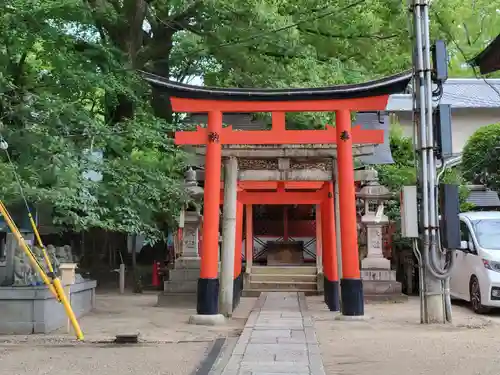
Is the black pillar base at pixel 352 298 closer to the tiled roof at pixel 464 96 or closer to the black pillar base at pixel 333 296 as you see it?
the black pillar base at pixel 333 296

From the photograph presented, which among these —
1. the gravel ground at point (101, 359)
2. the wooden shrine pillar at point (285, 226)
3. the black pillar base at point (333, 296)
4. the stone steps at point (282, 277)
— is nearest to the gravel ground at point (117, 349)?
the gravel ground at point (101, 359)

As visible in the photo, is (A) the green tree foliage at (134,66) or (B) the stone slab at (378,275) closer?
(A) the green tree foliage at (134,66)

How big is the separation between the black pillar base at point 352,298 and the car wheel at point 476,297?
9.53 feet

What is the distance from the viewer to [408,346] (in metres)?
7.25

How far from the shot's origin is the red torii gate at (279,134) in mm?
10172

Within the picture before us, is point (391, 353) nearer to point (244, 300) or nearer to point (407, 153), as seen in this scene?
point (244, 300)

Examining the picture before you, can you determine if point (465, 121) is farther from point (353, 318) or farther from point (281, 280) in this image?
point (353, 318)

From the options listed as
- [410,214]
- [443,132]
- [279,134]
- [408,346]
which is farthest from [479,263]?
[408,346]

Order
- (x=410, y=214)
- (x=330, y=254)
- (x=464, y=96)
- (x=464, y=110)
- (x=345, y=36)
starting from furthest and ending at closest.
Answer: (x=464, y=96) < (x=464, y=110) < (x=345, y=36) < (x=330, y=254) < (x=410, y=214)

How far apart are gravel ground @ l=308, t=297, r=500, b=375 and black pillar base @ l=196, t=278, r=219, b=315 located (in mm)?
1770

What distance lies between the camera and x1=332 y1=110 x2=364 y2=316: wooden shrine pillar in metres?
10.1

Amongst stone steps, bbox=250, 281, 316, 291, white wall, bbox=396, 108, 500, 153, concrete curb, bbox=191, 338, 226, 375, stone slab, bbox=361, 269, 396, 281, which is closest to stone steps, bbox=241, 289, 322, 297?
stone steps, bbox=250, 281, 316, 291

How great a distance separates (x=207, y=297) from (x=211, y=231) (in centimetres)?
112

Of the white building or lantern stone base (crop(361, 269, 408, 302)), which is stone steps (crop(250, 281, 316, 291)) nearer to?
lantern stone base (crop(361, 269, 408, 302))
